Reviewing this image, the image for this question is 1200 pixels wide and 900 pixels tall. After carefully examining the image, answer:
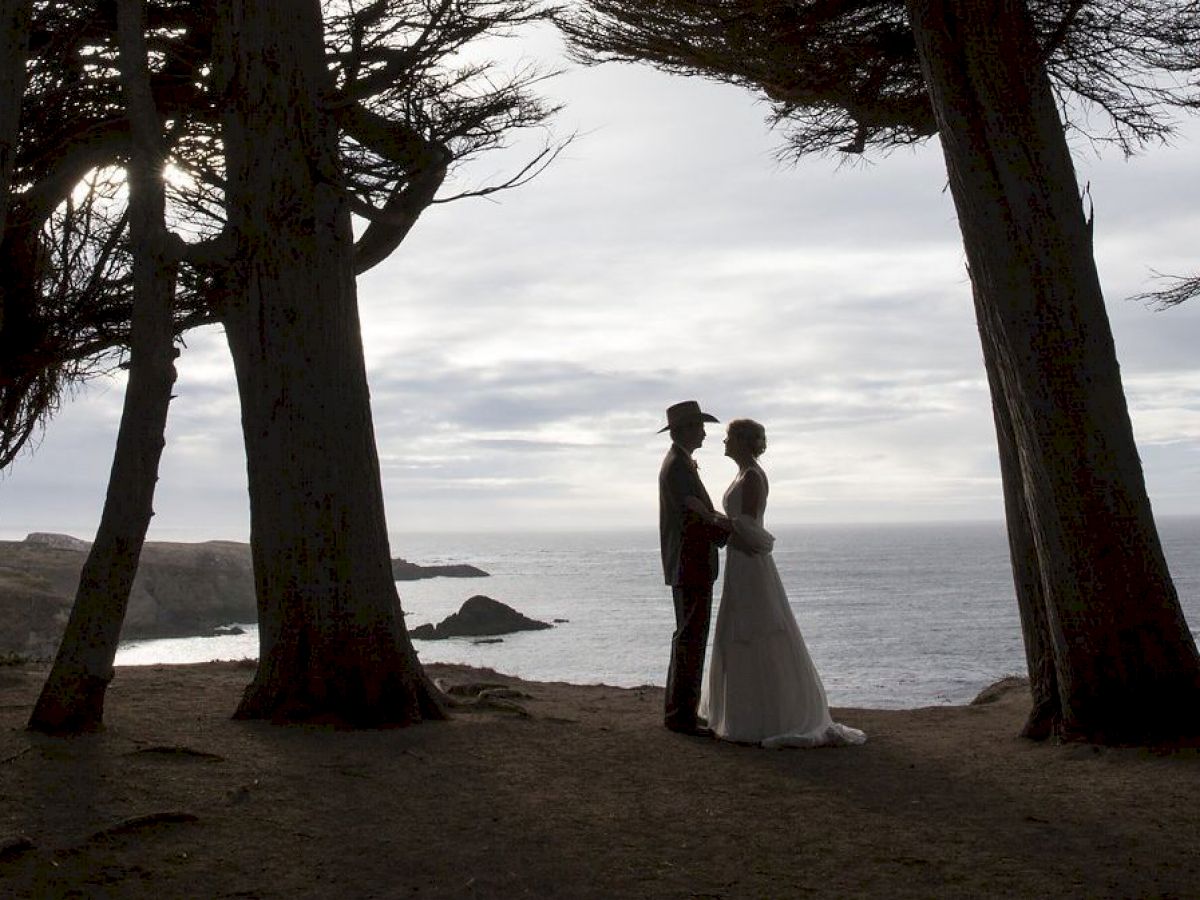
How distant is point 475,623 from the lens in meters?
56.5

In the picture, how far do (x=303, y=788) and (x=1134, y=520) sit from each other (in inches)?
177

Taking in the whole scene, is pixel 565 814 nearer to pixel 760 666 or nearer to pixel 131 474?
pixel 760 666

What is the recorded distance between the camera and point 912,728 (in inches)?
294

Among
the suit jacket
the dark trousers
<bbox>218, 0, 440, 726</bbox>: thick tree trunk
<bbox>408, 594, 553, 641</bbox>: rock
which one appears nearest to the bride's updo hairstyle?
the suit jacket

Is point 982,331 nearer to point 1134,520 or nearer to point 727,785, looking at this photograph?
point 1134,520

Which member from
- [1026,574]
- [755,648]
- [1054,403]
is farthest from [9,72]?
[1026,574]

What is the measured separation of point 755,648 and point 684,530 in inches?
31.5

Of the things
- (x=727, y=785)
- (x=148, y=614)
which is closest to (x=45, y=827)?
(x=727, y=785)

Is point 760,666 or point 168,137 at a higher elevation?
point 168,137

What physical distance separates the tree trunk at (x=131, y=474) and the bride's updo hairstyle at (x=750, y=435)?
3.23m

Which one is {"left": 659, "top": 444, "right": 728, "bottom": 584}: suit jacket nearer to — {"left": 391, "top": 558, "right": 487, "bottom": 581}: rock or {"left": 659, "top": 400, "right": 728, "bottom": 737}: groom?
{"left": 659, "top": 400, "right": 728, "bottom": 737}: groom

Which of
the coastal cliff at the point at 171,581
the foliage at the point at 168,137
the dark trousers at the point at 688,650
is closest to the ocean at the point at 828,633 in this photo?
the coastal cliff at the point at 171,581

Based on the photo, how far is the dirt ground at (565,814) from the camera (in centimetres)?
386

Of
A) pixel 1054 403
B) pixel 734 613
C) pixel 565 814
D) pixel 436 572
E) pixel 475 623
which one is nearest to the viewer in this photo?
pixel 565 814
